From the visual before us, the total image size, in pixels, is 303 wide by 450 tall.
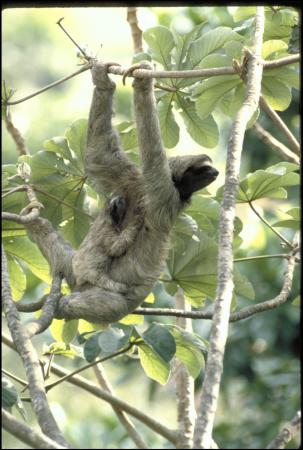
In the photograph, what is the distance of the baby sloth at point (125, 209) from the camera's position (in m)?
3.90

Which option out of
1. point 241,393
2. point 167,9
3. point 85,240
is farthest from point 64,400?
point 85,240

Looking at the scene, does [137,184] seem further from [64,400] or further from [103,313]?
[64,400]

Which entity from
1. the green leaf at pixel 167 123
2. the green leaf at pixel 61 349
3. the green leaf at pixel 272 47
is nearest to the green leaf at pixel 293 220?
the green leaf at pixel 167 123

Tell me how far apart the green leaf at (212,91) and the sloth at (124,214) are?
0.86 ft

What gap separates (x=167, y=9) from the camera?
696cm

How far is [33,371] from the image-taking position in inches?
95.8

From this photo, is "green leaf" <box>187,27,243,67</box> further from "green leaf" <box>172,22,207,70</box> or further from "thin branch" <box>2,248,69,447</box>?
"thin branch" <box>2,248,69,447</box>

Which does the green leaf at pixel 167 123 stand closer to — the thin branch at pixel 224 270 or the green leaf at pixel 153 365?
the thin branch at pixel 224 270

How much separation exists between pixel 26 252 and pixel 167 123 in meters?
1.07

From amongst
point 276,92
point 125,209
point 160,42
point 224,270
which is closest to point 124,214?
point 125,209

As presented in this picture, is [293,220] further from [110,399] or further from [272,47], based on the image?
[110,399]

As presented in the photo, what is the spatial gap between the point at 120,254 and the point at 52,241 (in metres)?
0.39

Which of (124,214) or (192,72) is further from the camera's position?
(124,214)

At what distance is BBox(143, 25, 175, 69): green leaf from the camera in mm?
4172
